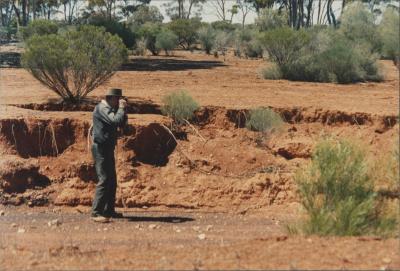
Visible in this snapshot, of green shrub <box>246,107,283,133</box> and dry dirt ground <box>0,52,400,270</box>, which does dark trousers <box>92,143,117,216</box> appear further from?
green shrub <box>246,107,283,133</box>

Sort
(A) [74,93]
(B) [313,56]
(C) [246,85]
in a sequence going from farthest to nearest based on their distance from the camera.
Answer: (B) [313,56], (C) [246,85], (A) [74,93]

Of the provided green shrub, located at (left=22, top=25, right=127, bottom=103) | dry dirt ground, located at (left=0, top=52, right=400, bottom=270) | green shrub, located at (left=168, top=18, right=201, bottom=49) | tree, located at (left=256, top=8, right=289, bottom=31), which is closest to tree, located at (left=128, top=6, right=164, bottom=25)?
green shrub, located at (left=168, top=18, right=201, bottom=49)

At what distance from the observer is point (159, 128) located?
12.7 metres

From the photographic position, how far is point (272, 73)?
73.6ft

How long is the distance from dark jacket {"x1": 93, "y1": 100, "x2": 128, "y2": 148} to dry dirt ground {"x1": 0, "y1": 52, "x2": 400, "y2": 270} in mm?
1258

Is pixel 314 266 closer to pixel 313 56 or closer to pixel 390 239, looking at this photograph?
pixel 390 239

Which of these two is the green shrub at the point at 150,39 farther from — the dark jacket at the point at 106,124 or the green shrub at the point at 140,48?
the dark jacket at the point at 106,124

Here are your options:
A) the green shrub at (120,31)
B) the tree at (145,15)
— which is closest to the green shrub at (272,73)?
the green shrub at (120,31)

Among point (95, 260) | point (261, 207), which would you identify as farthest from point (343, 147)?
point (261, 207)

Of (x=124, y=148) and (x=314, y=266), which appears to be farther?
(x=124, y=148)

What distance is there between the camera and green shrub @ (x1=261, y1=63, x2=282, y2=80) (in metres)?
22.4

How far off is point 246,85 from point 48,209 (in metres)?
9.76

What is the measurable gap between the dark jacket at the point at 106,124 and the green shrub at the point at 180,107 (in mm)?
3810

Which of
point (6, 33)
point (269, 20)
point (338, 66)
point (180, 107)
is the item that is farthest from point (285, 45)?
point (6, 33)
